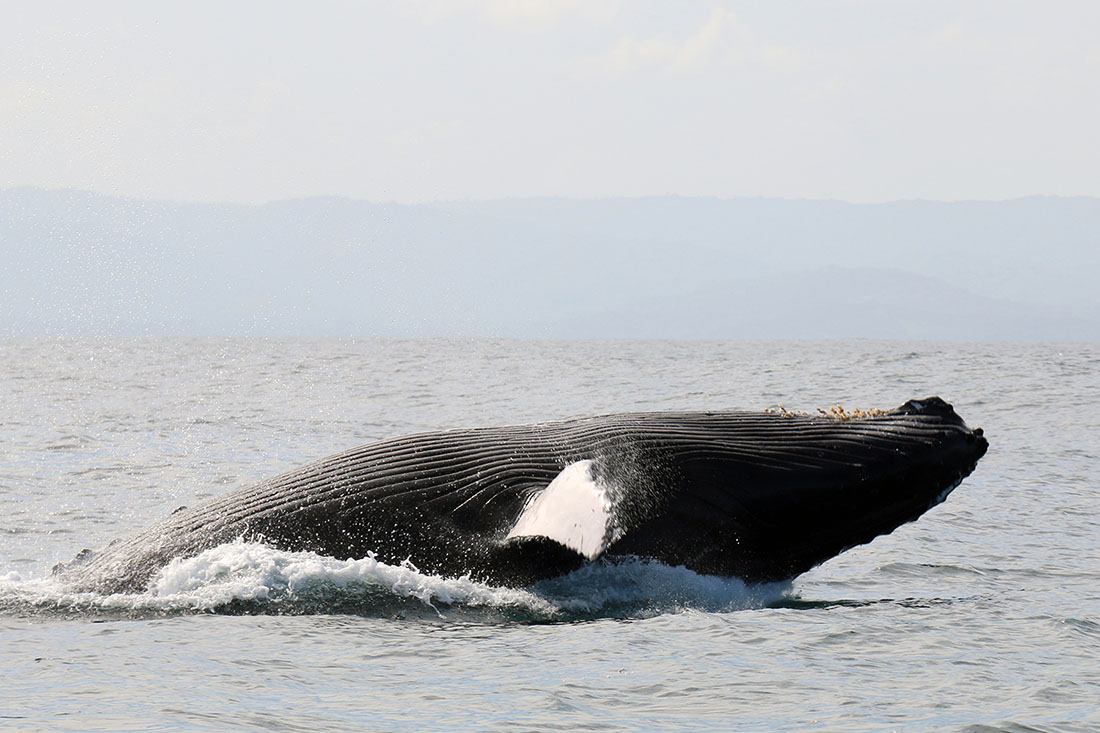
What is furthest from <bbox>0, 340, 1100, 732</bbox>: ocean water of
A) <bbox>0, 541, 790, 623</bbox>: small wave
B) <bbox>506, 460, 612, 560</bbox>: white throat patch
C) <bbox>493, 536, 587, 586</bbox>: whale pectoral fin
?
<bbox>506, 460, 612, 560</bbox>: white throat patch

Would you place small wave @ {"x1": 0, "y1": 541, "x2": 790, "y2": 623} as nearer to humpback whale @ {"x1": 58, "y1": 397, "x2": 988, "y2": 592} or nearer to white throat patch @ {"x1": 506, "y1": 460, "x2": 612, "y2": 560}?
humpback whale @ {"x1": 58, "y1": 397, "x2": 988, "y2": 592}

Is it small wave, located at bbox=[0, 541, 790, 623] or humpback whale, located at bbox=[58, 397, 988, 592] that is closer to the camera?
humpback whale, located at bbox=[58, 397, 988, 592]

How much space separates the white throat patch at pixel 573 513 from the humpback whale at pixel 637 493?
0.17m

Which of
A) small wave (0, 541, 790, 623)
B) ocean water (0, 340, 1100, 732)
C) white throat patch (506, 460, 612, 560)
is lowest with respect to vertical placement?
ocean water (0, 340, 1100, 732)

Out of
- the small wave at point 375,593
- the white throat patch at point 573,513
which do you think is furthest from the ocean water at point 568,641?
the white throat patch at point 573,513

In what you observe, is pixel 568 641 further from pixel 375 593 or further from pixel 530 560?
pixel 375 593

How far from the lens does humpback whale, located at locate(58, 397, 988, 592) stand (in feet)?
24.6

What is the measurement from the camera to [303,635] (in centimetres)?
720

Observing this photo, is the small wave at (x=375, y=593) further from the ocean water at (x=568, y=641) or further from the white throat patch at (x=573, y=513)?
the white throat patch at (x=573, y=513)

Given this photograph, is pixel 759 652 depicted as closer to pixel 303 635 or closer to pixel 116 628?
pixel 303 635

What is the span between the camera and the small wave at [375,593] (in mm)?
7652

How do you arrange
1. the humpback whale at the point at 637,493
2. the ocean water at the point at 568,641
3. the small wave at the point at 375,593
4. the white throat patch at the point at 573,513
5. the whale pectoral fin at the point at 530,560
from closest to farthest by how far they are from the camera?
1. the ocean water at the point at 568,641
2. the white throat patch at the point at 573,513
3. the whale pectoral fin at the point at 530,560
4. the humpback whale at the point at 637,493
5. the small wave at the point at 375,593

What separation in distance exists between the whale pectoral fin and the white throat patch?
0.05 metres

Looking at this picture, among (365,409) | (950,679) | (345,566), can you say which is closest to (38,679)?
(345,566)
